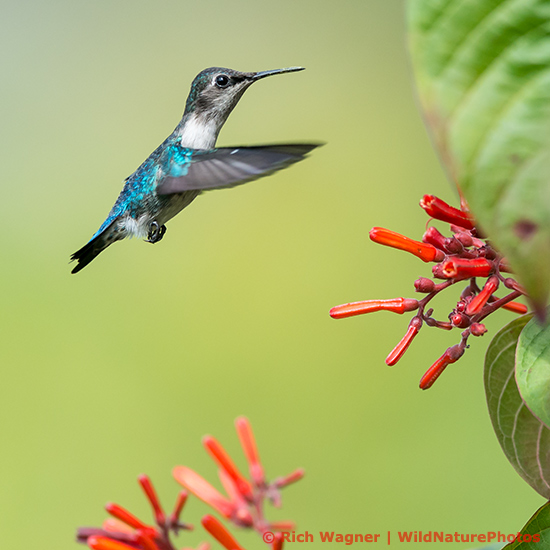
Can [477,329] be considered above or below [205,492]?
above

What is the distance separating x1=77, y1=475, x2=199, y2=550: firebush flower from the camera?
841 mm

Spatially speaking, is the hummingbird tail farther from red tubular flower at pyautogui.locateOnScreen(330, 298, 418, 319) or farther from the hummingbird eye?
red tubular flower at pyautogui.locateOnScreen(330, 298, 418, 319)

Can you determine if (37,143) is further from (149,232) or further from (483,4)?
(483,4)

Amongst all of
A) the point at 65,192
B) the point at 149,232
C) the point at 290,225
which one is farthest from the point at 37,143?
the point at 149,232

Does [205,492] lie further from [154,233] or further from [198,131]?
[198,131]

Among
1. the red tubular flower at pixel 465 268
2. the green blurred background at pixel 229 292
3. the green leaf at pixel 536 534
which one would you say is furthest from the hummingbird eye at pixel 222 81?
the green blurred background at pixel 229 292

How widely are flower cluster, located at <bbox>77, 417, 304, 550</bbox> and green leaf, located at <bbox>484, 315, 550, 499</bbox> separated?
32 centimetres

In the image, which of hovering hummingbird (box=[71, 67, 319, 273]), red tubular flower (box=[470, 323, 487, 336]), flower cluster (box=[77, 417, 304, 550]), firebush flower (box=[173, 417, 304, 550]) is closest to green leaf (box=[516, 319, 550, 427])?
red tubular flower (box=[470, 323, 487, 336])

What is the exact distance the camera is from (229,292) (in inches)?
185

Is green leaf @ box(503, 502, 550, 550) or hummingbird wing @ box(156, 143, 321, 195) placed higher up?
hummingbird wing @ box(156, 143, 321, 195)

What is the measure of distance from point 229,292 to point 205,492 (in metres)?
3.68

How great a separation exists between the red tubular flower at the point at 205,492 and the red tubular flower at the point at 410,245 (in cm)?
45

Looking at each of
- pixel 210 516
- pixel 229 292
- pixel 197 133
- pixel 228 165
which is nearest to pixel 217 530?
pixel 210 516

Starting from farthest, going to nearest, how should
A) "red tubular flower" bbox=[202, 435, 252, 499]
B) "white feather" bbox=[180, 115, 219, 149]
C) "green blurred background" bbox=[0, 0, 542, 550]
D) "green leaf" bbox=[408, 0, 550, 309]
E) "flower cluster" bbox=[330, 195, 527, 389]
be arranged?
"green blurred background" bbox=[0, 0, 542, 550] → "white feather" bbox=[180, 115, 219, 149] → "red tubular flower" bbox=[202, 435, 252, 499] → "flower cluster" bbox=[330, 195, 527, 389] → "green leaf" bbox=[408, 0, 550, 309]
